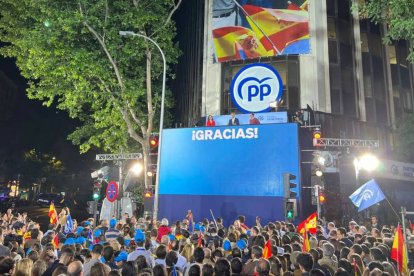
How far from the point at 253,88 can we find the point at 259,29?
7835 millimetres

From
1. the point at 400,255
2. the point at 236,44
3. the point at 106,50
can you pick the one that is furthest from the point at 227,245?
the point at 236,44

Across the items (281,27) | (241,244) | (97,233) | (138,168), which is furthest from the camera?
(281,27)

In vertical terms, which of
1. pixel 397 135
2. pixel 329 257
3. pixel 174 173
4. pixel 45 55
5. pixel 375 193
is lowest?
pixel 329 257

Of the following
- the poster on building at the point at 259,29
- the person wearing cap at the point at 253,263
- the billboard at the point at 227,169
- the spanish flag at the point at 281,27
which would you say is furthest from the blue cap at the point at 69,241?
the spanish flag at the point at 281,27

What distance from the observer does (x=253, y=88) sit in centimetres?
2325

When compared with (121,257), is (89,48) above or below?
above

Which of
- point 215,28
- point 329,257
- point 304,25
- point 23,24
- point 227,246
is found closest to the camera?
point 329,257

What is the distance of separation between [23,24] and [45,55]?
5.32m

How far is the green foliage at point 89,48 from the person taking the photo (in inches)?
814

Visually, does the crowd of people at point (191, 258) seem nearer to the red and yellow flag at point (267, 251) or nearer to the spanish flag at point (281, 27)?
the red and yellow flag at point (267, 251)

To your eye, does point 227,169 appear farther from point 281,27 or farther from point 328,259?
point 281,27

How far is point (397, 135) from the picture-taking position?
3161 centimetres

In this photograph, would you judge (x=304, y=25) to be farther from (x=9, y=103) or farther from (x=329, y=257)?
(x=9, y=103)

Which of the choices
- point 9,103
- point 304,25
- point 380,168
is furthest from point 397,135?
point 9,103
